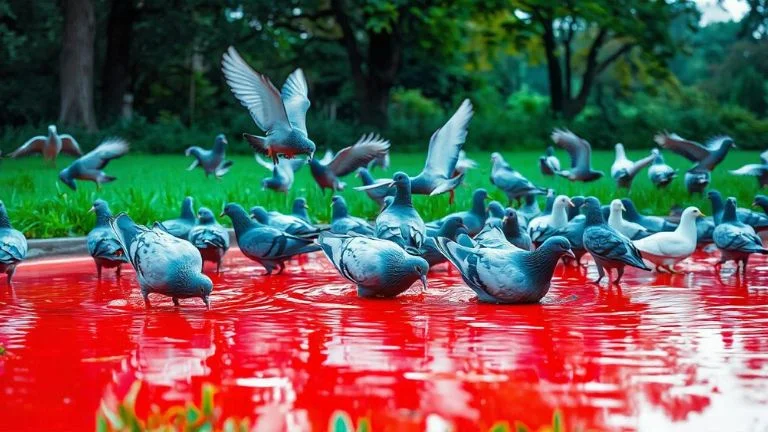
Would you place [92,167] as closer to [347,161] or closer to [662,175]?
[347,161]

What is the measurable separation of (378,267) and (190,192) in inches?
261

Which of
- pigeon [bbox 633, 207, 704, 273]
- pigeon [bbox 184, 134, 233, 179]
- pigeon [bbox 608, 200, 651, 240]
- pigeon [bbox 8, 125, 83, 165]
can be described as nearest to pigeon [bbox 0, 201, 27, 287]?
pigeon [bbox 633, 207, 704, 273]

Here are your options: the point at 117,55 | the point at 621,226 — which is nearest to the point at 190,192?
the point at 621,226

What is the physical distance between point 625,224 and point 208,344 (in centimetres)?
482

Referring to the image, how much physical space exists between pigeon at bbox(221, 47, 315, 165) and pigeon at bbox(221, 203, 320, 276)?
909mm

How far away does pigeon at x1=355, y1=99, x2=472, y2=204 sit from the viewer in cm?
905

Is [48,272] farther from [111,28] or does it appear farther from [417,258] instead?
[111,28]

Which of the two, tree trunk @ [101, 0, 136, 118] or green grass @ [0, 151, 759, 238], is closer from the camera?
green grass @ [0, 151, 759, 238]

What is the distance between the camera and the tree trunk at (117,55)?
93.6ft

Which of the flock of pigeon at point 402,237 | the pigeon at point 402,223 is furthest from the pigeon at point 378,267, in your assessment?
the pigeon at point 402,223

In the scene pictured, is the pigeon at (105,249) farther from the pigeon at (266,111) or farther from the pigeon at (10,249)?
the pigeon at (266,111)

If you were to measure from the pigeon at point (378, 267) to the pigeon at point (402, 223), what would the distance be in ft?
1.98

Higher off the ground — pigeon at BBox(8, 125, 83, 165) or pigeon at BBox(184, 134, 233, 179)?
pigeon at BBox(8, 125, 83, 165)

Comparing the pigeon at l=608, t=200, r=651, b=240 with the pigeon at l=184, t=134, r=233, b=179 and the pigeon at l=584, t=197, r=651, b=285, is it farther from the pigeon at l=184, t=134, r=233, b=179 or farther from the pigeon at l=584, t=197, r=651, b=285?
the pigeon at l=184, t=134, r=233, b=179
